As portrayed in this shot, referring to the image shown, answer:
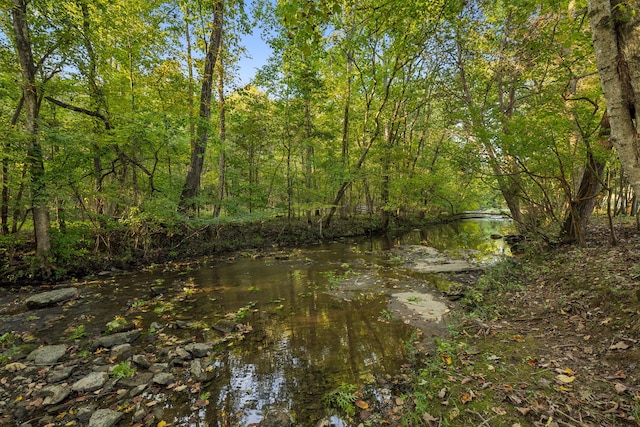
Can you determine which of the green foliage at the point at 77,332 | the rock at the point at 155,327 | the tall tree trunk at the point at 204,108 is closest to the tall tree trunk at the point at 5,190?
the green foliage at the point at 77,332

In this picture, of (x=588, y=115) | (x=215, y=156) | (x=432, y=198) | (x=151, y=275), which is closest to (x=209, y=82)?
(x=215, y=156)

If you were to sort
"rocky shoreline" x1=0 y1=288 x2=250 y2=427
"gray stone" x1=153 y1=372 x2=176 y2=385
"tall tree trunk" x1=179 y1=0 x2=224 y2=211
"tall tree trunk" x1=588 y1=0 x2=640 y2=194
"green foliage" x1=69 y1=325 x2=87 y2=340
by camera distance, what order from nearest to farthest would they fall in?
"tall tree trunk" x1=588 y1=0 x2=640 y2=194 < "rocky shoreline" x1=0 y1=288 x2=250 y2=427 < "gray stone" x1=153 y1=372 x2=176 y2=385 < "green foliage" x1=69 y1=325 x2=87 y2=340 < "tall tree trunk" x1=179 y1=0 x2=224 y2=211

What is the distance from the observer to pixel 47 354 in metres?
4.52

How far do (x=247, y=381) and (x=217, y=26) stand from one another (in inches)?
569

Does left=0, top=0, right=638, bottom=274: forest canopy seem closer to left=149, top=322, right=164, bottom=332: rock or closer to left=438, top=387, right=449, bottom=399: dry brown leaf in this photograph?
left=438, top=387, right=449, bottom=399: dry brown leaf

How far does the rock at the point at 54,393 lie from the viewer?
3.49 meters

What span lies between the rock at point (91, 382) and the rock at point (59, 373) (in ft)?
1.02

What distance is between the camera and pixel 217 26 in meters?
12.8

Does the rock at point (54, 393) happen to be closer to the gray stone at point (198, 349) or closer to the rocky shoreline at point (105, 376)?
the rocky shoreline at point (105, 376)

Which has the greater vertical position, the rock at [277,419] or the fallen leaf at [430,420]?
the fallen leaf at [430,420]

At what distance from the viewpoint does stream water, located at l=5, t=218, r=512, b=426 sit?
351 centimetres

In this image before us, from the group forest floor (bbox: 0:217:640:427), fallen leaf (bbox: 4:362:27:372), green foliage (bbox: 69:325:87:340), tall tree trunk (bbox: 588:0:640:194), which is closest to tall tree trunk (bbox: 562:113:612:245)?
forest floor (bbox: 0:217:640:427)

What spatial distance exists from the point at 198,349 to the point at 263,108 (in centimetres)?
1358

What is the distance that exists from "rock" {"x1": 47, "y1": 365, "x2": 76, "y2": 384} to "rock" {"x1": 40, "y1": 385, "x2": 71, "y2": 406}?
145mm
